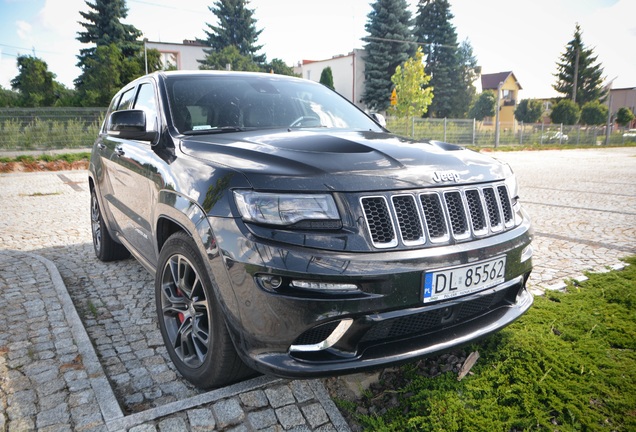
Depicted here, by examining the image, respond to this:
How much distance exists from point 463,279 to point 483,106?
198 ft

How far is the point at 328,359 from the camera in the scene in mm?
1977

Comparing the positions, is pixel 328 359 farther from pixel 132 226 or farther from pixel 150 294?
pixel 150 294

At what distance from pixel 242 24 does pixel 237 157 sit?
1880 inches

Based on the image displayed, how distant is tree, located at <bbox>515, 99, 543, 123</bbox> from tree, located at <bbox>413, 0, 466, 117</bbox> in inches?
331

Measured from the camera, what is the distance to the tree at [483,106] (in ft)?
186

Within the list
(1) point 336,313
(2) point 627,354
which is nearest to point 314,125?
(1) point 336,313

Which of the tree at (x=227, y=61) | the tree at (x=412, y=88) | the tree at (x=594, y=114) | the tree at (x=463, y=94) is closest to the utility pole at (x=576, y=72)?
the tree at (x=594, y=114)

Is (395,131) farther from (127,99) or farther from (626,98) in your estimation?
(626,98)

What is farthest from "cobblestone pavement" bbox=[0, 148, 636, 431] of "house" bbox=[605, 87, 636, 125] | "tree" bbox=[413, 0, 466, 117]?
"house" bbox=[605, 87, 636, 125]

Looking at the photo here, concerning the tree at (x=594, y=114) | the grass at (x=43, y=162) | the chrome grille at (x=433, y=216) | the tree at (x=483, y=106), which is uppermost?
the tree at (x=483, y=106)

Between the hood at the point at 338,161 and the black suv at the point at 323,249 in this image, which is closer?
the black suv at the point at 323,249

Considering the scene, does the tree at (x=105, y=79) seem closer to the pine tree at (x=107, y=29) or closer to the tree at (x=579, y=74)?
the pine tree at (x=107, y=29)

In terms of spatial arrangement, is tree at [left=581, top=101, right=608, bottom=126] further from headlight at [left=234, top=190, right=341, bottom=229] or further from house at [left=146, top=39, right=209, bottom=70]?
headlight at [left=234, top=190, right=341, bottom=229]

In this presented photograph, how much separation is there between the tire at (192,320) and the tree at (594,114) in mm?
55371
